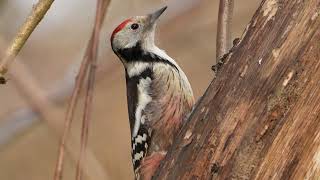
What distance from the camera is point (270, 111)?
229cm

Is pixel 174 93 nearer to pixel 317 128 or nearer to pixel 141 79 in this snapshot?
pixel 141 79

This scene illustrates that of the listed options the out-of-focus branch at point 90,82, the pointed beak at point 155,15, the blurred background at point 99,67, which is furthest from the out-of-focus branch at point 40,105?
the pointed beak at point 155,15

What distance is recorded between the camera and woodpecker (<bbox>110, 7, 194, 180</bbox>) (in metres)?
3.54

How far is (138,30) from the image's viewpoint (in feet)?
13.6

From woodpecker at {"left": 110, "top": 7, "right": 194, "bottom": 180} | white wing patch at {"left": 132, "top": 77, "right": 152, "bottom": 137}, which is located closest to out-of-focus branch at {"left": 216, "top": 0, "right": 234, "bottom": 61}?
woodpecker at {"left": 110, "top": 7, "right": 194, "bottom": 180}

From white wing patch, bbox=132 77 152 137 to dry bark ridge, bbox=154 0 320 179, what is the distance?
127 cm

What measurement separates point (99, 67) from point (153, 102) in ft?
2.04

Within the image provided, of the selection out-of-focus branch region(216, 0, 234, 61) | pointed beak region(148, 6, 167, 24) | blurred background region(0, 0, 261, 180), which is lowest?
blurred background region(0, 0, 261, 180)

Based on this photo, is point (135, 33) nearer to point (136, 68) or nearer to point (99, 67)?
point (136, 68)

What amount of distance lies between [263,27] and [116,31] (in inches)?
68.5

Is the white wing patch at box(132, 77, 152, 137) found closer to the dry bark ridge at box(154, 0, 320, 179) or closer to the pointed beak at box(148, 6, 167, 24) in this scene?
the pointed beak at box(148, 6, 167, 24)

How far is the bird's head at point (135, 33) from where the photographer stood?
4.05m

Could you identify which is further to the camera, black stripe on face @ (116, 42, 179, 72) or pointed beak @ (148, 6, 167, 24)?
pointed beak @ (148, 6, 167, 24)

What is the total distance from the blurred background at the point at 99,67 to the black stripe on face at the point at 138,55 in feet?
0.49
